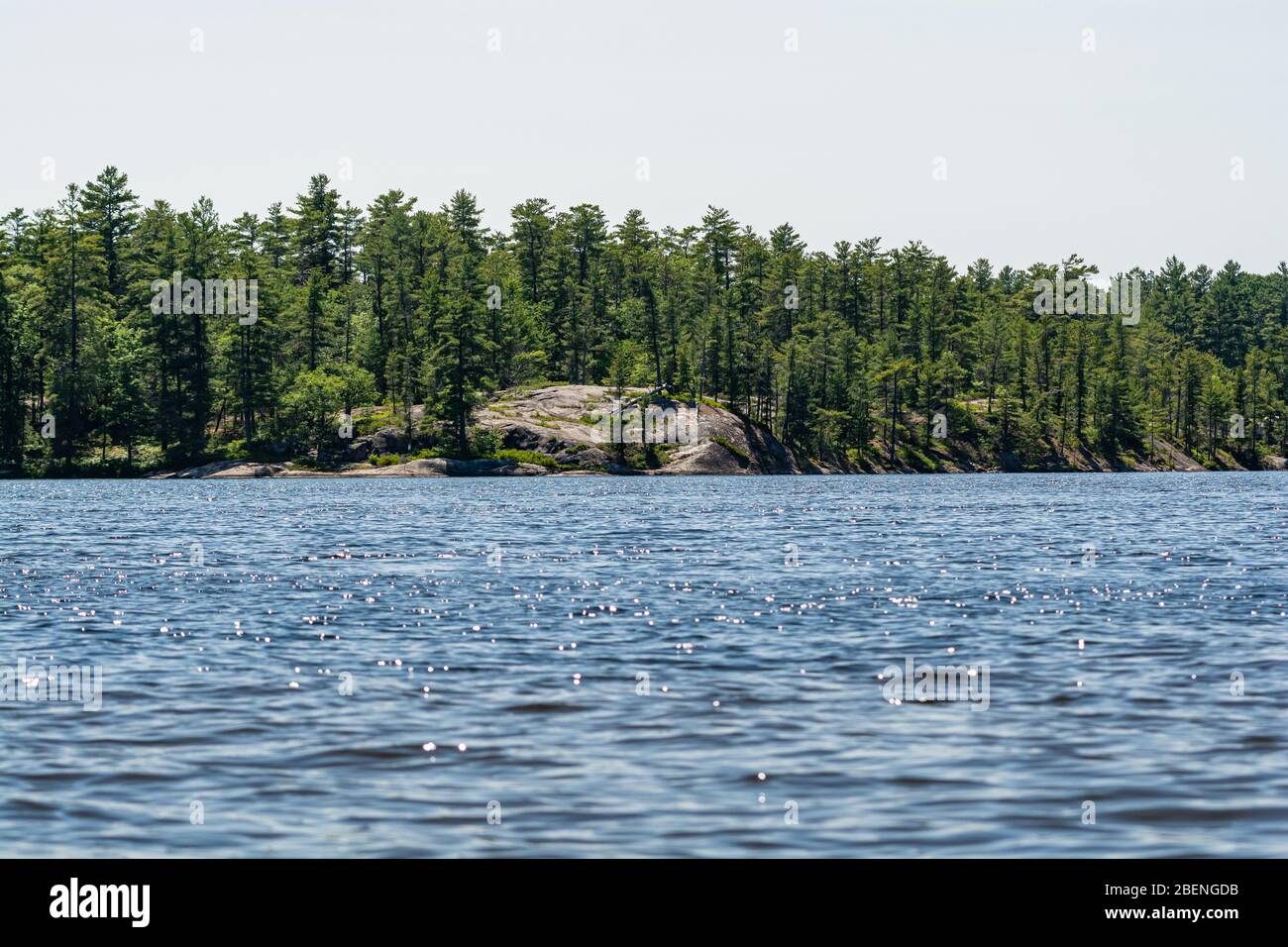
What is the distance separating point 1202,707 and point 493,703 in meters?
9.45

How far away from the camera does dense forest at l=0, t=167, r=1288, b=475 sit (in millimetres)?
138125

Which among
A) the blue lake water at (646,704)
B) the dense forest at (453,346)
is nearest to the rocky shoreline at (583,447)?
the dense forest at (453,346)

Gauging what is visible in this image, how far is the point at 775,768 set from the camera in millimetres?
14891

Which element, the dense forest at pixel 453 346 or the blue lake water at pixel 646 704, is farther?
the dense forest at pixel 453 346

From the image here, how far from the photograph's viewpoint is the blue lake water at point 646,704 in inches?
504

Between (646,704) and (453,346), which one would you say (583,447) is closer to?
(453,346)

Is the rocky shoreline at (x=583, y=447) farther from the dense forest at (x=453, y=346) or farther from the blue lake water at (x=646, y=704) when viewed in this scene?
the blue lake water at (x=646, y=704)

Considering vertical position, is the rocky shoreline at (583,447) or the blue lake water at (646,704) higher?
the rocky shoreline at (583,447)

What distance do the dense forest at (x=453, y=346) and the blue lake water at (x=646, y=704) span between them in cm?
9861

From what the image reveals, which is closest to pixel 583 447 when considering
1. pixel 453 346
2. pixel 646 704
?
pixel 453 346

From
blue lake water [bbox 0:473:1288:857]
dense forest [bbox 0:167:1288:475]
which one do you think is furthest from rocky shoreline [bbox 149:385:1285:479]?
blue lake water [bbox 0:473:1288:857]

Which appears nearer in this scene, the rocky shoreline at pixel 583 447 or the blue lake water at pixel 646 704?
the blue lake water at pixel 646 704

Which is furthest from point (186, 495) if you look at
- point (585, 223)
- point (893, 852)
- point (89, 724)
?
point (585, 223)
